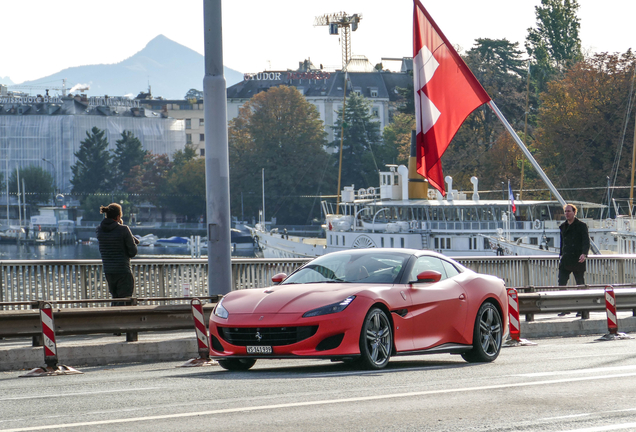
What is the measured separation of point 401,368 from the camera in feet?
36.4

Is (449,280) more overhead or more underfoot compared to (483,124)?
more underfoot

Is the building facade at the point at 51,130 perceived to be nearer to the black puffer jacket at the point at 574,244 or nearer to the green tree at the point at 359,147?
the green tree at the point at 359,147

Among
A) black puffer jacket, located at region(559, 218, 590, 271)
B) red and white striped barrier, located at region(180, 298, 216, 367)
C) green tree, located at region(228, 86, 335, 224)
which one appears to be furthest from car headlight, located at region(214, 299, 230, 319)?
green tree, located at region(228, 86, 335, 224)

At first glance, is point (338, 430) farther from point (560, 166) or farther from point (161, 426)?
point (560, 166)

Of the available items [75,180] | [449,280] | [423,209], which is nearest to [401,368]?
[449,280]

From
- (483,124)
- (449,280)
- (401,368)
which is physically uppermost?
(483,124)

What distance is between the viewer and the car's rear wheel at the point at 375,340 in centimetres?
1052

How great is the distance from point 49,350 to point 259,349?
2.64 metres

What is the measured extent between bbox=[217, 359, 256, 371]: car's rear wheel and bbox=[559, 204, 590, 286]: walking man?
8244 mm

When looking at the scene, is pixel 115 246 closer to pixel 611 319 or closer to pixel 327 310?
pixel 327 310

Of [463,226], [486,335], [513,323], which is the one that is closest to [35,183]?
[463,226]

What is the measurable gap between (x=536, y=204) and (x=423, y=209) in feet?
20.7

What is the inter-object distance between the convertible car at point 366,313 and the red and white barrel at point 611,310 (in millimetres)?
3706

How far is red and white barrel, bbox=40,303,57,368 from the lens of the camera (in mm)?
11523
